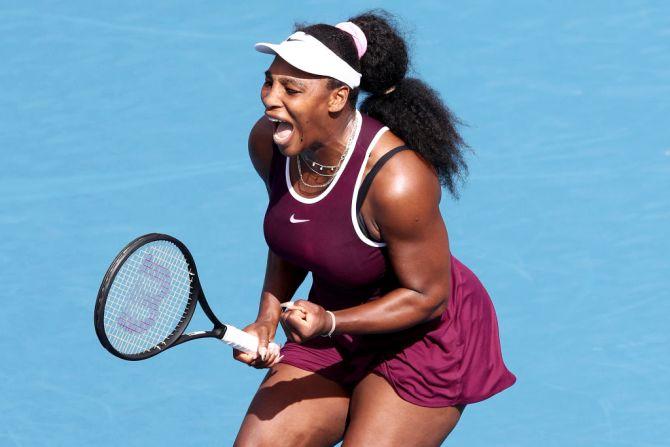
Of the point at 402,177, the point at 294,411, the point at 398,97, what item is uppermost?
the point at 398,97

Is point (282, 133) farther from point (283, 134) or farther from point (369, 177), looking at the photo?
point (369, 177)

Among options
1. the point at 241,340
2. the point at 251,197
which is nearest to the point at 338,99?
the point at 241,340

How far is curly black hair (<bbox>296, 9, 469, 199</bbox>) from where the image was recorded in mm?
4043

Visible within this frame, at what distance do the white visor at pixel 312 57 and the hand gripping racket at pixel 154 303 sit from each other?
597 millimetres

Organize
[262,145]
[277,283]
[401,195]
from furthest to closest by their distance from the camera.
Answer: [277,283]
[262,145]
[401,195]

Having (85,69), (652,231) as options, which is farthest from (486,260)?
(85,69)

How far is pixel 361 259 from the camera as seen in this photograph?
400 centimetres

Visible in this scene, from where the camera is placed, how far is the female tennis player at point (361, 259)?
12.9 feet

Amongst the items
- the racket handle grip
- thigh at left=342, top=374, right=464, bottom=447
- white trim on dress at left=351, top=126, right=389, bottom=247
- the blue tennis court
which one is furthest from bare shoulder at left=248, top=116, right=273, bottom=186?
the blue tennis court

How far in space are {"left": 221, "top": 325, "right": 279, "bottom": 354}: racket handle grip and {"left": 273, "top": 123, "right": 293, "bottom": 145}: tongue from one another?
532mm

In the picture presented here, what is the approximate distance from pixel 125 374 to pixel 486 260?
1695 mm

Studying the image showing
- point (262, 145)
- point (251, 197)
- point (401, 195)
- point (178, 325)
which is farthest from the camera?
point (251, 197)

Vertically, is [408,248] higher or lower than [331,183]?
lower

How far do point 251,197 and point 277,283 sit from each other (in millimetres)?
2642
